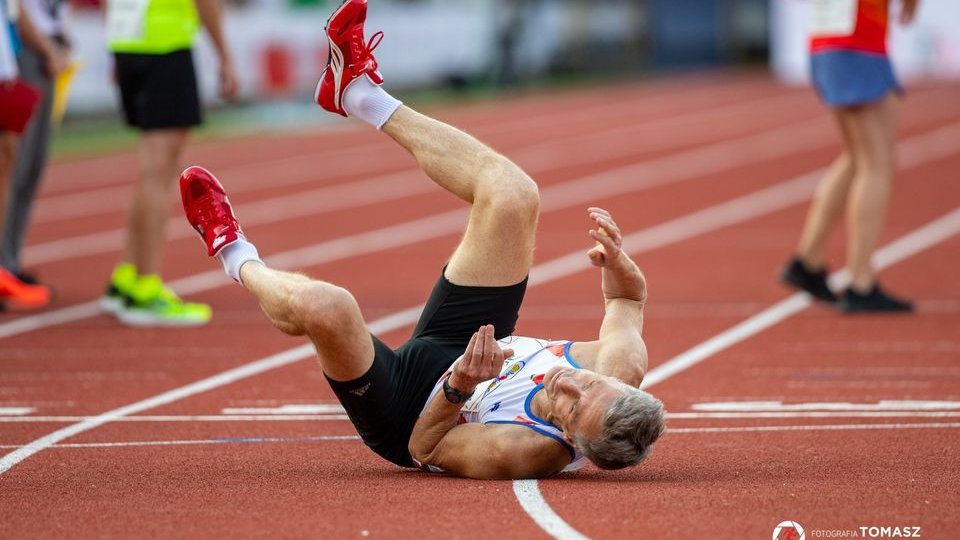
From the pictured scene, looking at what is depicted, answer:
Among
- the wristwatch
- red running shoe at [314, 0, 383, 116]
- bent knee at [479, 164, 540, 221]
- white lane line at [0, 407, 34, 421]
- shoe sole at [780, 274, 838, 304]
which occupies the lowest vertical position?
shoe sole at [780, 274, 838, 304]

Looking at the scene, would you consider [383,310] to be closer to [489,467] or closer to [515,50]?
[489,467]

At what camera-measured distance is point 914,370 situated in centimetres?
758

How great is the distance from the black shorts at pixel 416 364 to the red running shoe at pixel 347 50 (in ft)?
2.89

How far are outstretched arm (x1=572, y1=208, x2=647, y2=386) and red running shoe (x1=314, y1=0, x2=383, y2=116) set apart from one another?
1.11m

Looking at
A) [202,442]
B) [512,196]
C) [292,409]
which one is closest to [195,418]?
[292,409]

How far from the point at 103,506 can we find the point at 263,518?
54 cm

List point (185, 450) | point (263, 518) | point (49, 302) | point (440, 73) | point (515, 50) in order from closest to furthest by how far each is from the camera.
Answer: point (263, 518)
point (185, 450)
point (49, 302)
point (440, 73)
point (515, 50)

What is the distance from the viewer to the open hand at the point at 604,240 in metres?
5.28

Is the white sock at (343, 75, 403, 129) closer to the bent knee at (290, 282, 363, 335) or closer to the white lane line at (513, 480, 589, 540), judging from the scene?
the bent knee at (290, 282, 363, 335)

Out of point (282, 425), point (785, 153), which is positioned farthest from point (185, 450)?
point (785, 153)

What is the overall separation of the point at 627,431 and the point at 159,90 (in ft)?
16.9

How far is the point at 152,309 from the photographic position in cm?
925

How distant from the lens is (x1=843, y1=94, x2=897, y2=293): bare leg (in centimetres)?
932

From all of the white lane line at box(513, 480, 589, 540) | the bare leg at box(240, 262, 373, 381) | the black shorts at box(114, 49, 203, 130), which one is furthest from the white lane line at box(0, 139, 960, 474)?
the white lane line at box(513, 480, 589, 540)
